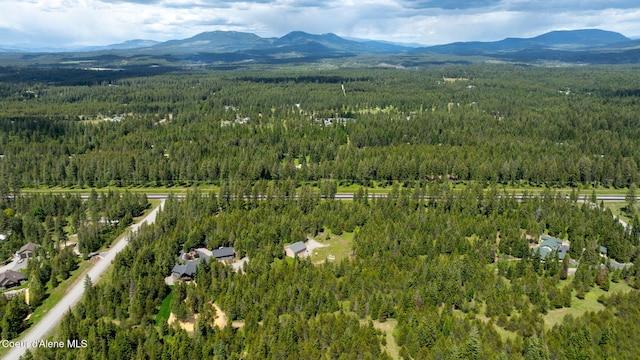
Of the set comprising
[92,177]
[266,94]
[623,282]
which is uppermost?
[266,94]

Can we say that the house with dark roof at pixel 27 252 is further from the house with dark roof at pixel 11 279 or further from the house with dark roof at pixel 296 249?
the house with dark roof at pixel 296 249

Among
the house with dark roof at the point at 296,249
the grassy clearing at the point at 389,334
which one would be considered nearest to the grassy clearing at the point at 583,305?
the grassy clearing at the point at 389,334

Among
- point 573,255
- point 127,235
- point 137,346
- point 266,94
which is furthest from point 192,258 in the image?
point 266,94

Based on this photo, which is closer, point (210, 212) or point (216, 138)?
point (210, 212)

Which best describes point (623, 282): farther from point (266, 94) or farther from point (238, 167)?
point (266, 94)

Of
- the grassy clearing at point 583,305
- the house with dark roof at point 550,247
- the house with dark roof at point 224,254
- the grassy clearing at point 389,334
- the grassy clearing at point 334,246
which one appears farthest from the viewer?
the grassy clearing at point 334,246

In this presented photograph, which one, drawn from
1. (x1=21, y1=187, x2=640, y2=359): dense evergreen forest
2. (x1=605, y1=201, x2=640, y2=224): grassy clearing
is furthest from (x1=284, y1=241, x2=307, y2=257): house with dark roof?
(x1=605, y1=201, x2=640, y2=224): grassy clearing
